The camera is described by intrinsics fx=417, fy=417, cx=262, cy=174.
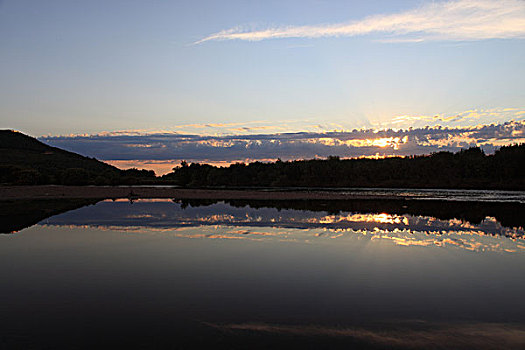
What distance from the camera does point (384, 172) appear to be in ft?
490

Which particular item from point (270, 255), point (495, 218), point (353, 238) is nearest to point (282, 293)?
point (270, 255)

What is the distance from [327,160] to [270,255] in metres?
163

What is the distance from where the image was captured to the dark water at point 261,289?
800cm

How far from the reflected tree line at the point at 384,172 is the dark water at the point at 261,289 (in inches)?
4378

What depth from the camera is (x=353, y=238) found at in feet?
68.6

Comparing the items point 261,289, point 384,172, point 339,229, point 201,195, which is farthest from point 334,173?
point 261,289

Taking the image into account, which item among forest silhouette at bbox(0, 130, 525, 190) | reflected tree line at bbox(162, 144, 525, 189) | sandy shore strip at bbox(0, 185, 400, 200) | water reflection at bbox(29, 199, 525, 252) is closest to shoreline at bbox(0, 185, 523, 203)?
sandy shore strip at bbox(0, 185, 400, 200)

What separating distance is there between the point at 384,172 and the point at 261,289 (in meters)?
145

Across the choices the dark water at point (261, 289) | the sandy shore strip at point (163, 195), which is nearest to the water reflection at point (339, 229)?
the dark water at point (261, 289)

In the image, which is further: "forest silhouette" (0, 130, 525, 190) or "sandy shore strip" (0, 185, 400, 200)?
"forest silhouette" (0, 130, 525, 190)

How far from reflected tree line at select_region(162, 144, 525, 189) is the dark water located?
11120cm

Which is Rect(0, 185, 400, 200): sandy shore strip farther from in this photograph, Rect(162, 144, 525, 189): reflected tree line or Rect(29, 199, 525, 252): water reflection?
A: Rect(162, 144, 525, 189): reflected tree line

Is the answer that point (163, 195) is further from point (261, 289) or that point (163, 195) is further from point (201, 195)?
point (261, 289)

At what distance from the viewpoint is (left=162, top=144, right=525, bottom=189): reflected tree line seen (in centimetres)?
12081
